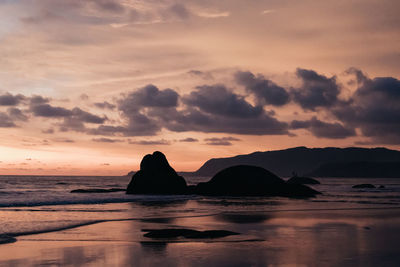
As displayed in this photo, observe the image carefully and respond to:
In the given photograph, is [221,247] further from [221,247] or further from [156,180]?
[156,180]

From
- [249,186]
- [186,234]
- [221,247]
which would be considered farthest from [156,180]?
[221,247]

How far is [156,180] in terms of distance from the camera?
64.1 m

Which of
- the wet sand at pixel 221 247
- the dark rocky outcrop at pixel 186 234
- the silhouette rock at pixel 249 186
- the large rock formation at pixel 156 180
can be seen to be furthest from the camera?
the large rock formation at pixel 156 180

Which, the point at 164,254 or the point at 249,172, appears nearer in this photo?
the point at 164,254

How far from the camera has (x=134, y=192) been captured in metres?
63.2

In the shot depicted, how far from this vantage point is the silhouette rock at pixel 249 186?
5991 centimetres

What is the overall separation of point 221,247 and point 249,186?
1803 inches

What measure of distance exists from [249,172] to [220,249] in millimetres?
48328

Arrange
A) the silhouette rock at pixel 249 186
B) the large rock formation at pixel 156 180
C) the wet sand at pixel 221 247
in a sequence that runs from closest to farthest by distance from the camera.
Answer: the wet sand at pixel 221 247 < the silhouette rock at pixel 249 186 < the large rock formation at pixel 156 180

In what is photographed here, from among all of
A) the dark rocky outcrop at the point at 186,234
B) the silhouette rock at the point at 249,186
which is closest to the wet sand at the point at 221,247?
the dark rocky outcrop at the point at 186,234

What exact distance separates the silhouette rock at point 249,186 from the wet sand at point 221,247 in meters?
36.8

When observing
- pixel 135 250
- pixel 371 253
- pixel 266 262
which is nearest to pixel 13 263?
pixel 135 250

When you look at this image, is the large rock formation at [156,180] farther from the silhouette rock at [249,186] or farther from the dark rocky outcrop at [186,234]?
the dark rocky outcrop at [186,234]

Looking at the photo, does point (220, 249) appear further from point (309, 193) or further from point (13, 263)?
point (309, 193)
